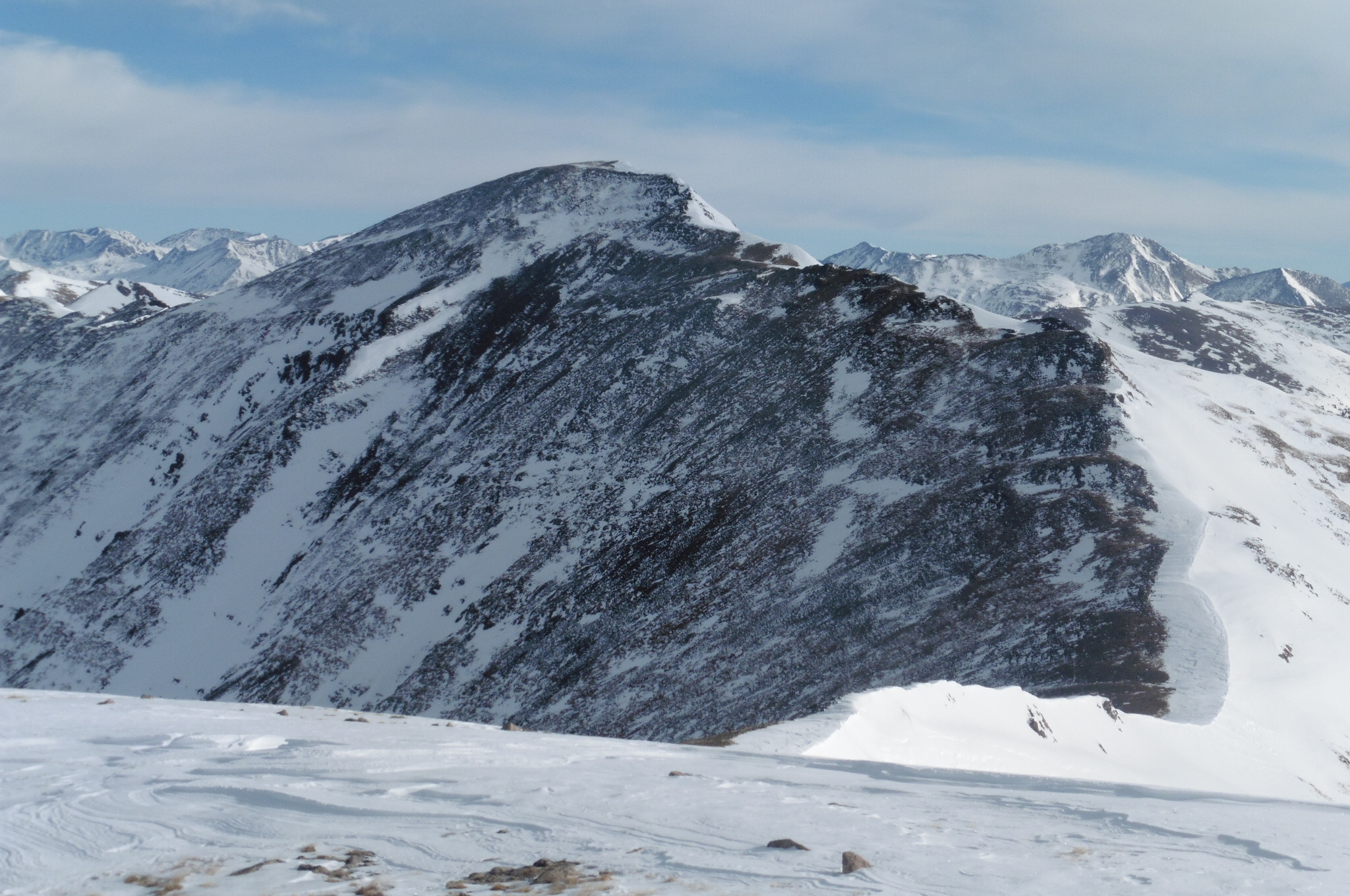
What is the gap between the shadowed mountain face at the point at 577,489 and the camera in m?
44.0

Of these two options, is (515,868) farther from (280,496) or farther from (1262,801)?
(280,496)

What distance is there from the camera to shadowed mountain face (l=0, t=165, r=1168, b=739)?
44.0m

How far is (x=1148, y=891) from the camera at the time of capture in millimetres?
9320

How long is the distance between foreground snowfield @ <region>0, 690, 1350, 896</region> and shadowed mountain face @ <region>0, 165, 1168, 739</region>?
70.9ft

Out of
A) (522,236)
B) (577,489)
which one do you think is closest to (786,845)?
(577,489)

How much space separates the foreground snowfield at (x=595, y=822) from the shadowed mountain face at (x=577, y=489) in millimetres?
21606

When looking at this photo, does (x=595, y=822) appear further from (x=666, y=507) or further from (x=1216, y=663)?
(x=666, y=507)

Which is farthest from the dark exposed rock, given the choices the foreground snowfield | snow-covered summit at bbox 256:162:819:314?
snow-covered summit at bbox 256:162:819:314

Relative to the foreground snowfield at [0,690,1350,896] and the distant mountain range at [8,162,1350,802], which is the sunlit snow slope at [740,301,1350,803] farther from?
the foreground snowfield at [0,690,1350,896]

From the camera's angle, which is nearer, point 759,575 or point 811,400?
point 759,575

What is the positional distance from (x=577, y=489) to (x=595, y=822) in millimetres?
54007

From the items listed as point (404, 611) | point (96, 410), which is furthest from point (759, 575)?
point (96, 410)

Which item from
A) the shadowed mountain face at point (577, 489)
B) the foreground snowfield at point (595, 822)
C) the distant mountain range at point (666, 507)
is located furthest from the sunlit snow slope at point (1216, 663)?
the foreground snowfield at point (595, 822)

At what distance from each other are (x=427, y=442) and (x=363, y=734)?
2395 inches
